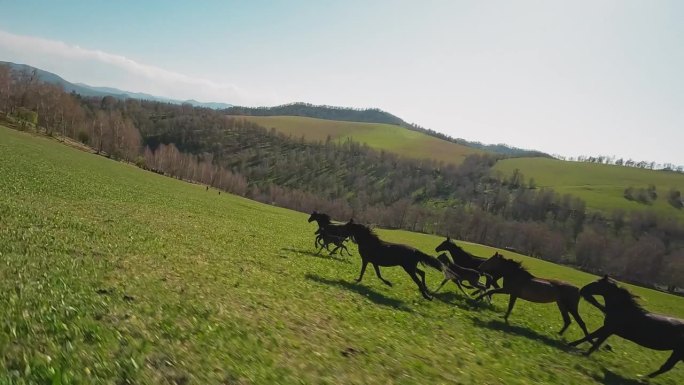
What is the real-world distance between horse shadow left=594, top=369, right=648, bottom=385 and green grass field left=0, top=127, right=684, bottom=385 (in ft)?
0.20

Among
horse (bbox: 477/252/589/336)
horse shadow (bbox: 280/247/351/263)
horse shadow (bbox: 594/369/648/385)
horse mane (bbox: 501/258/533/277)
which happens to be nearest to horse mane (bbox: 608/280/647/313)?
horse shadow (bbox: 594/369/648/385)

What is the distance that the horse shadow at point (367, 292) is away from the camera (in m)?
17.1

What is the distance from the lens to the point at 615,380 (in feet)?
43.1

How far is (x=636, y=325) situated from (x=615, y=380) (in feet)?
7.61

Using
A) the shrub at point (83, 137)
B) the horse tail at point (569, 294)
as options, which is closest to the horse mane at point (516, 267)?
the horse tail at point (569, 294)

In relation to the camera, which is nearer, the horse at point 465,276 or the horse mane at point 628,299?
the horse mane at point 628,299

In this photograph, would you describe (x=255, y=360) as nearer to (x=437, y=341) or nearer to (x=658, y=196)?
(x=437, y=341)

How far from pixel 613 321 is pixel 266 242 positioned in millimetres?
21720

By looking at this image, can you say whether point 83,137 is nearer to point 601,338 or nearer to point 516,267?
point 516,267

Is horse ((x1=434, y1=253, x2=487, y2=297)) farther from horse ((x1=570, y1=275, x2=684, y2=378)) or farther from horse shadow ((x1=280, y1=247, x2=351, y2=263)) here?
horse shadow ((x1=280, y1=247, x2=351, y2=263))

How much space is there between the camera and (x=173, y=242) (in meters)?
22.0

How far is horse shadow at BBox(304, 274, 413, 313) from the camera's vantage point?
56.1 feet

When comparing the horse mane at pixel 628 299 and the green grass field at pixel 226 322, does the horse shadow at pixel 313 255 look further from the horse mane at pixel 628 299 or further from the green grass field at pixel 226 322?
the horse mane at pixel 628 299

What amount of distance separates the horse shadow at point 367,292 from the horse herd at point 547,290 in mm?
1020
